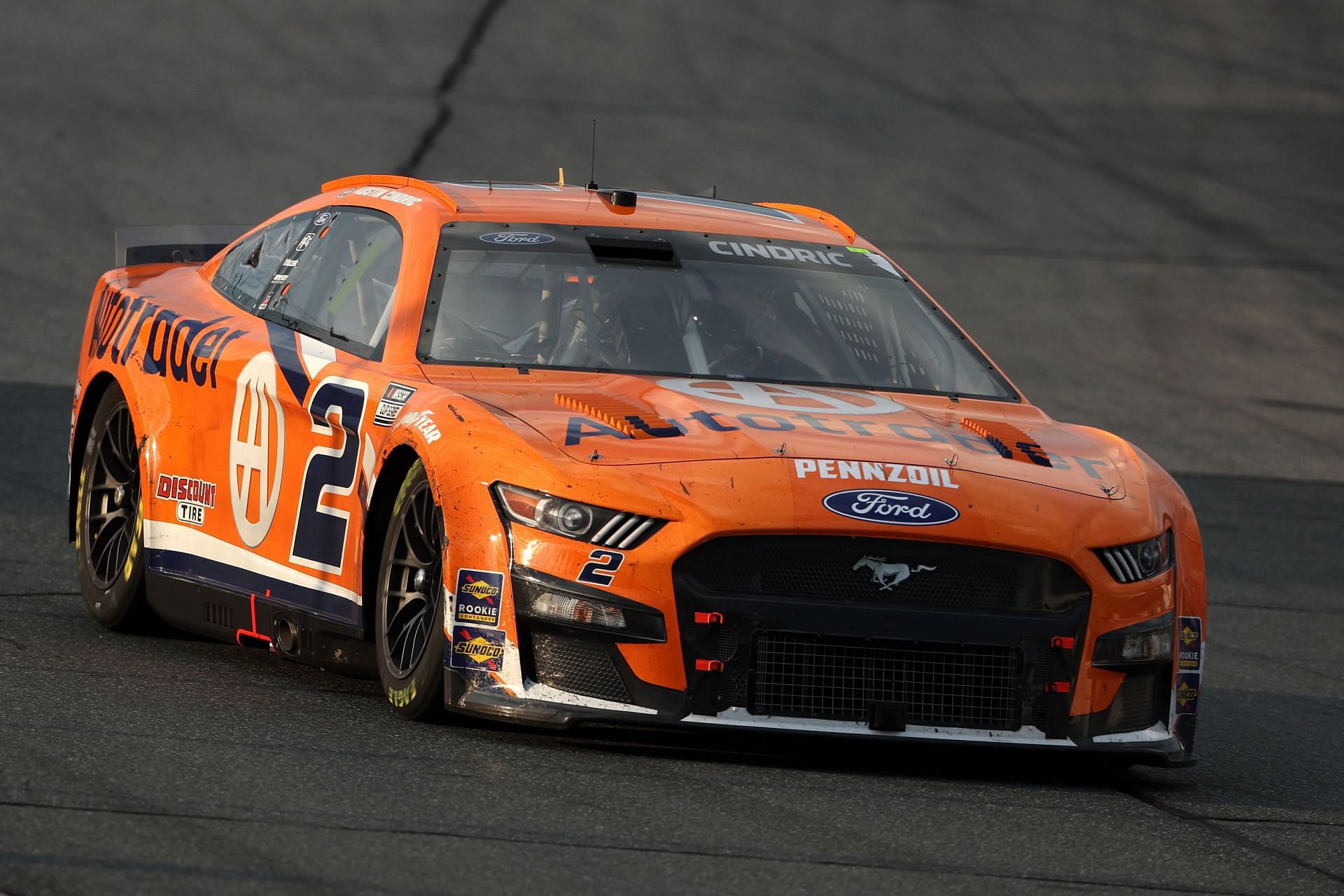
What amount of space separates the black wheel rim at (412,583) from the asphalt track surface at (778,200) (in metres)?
0.21

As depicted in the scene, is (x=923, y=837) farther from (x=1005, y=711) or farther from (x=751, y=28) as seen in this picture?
(x=751, y=28)

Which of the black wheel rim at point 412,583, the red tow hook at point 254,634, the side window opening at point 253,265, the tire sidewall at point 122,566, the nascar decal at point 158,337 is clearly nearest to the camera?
the black wheel rim at point 412,583

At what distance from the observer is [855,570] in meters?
5.48

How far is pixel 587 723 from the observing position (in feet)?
18.3

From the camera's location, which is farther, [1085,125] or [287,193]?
[1085,125]

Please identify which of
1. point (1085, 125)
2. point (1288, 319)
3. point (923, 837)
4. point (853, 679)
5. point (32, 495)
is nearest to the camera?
point (923, 837)

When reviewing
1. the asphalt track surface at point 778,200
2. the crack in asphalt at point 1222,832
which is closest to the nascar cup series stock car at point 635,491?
the crack in asphalt at point 1222,832

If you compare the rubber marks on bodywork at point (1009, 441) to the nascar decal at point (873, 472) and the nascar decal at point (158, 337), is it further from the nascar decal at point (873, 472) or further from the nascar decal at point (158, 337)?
the nascar decal at point (158, 337)

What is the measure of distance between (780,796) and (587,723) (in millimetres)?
594

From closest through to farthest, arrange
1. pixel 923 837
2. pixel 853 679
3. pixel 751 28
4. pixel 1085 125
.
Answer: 1. pixel 923 837
2. pixel 853 679
3. pixel 1085 125
4. pixel 751 28

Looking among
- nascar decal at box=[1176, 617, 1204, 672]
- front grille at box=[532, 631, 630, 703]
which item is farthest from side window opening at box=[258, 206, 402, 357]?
nascar decal at box=[1176, 617, 1204, 672]

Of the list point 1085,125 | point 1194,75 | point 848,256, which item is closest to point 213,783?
point 848,256

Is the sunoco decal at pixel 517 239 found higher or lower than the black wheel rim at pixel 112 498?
higher

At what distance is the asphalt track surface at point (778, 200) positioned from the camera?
15.6 ft
